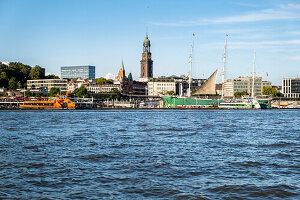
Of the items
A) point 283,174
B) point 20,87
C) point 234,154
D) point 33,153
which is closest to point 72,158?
point 33,153

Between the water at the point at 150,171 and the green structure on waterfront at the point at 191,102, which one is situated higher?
the green structure on waterfront at the point at 191,102

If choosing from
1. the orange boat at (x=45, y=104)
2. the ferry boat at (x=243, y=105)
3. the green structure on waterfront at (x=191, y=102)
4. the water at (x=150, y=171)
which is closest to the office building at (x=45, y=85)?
the orange boat at (x=45, y=104)

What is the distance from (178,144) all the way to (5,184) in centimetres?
1116

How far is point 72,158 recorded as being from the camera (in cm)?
1678

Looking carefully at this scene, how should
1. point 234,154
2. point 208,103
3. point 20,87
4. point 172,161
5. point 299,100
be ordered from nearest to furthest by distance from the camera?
point 172,161 → point 234,154 → point 208,103 → point 20,87 → point 299,100

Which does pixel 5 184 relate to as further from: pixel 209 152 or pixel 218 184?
pixel 209 152

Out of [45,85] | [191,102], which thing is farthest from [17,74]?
[191,102]

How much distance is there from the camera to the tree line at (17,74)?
148 meters

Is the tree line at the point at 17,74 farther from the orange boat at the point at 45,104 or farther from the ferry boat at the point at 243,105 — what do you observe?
the ferry boat at the point at 243,105

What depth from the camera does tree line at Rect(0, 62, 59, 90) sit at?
14850 cm

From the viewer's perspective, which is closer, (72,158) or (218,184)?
(218,184)

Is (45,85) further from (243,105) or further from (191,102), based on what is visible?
(243,105)

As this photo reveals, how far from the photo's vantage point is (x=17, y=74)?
531 ft

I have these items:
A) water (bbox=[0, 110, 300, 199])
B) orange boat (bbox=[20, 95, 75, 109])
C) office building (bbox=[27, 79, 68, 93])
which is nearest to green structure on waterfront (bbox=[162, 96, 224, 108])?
orange boat (bbox=[20, 95, 75, 109])
